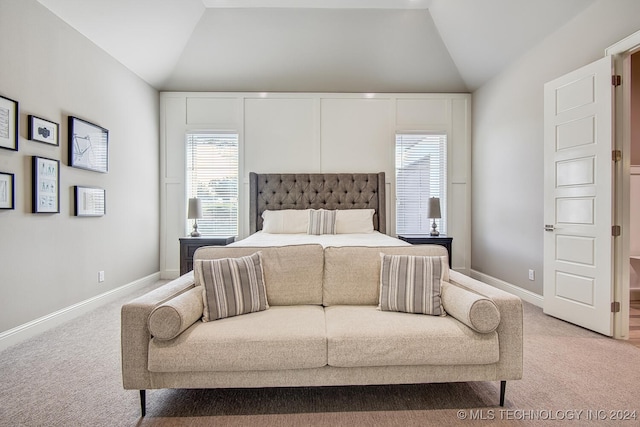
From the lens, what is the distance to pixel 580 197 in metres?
2.98

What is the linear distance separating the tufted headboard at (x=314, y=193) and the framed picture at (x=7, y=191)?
265 cm

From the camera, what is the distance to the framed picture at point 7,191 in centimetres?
252

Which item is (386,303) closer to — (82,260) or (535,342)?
(535,342)

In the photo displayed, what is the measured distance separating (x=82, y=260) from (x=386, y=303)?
10.6 feet

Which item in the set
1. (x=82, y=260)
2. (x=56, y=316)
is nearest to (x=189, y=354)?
(x=56, y=316)

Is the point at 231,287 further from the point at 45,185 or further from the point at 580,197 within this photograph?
the point at 580,197

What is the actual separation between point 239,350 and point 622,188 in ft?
10.8

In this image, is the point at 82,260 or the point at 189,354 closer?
the point at 189,354

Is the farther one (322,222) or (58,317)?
(322,222)

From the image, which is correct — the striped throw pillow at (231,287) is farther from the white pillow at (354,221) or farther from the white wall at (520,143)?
the white wall at (520,143)

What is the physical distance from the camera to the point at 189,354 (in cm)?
167

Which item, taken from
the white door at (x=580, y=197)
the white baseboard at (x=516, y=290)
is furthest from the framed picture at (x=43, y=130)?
the white baseboard at (x=516, y=290)

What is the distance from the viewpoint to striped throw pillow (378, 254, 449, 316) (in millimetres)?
2016

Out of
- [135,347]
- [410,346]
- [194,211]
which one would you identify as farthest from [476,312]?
[194,211]
